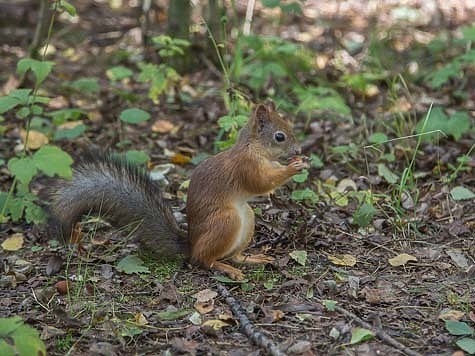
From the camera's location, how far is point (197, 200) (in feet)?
10.8

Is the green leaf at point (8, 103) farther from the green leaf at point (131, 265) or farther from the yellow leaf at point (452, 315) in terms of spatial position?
the yellow leaf at point (452, 315)

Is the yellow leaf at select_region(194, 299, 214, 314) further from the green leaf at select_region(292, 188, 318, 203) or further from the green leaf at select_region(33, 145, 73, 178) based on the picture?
the green leaf at select_region(292, 188, 318, 203)

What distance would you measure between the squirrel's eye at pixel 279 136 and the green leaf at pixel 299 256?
0.52 meters

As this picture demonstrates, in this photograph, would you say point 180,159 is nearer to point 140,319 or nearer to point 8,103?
point 8,103

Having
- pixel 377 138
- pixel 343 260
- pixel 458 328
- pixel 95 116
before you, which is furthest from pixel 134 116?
pixel 458 328

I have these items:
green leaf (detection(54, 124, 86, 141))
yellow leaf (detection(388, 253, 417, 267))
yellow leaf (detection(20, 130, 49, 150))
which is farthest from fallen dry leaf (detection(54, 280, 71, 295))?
yellow leaf (detection(20, 130, 49, 150))

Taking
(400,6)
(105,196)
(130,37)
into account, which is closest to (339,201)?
(105,196)

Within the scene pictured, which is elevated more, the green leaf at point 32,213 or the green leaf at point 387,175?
the green leaf at point 387,175

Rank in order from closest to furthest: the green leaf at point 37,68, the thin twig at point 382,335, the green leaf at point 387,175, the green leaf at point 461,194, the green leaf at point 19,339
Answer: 1. the green leaf at point 19,339
2. the thin twig at point 382,335
3. the green leaf at point 37,68
4. the green leaf at point 461,194
5. the green leaf at point 387,175

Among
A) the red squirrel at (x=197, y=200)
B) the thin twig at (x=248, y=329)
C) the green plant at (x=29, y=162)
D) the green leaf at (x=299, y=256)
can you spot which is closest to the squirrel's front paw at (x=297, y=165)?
the red squirrel at (x=197, y=200)

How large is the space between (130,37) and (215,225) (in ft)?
13.3

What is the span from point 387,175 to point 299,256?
1123 mm

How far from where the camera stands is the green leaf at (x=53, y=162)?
8.70 ft

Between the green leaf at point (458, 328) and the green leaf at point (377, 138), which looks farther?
the green leaf at point (377, 138)
